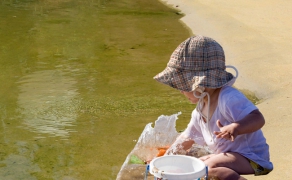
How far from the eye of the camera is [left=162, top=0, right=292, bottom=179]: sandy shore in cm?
410

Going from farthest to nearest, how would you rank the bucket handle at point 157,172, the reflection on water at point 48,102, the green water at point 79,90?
1. the reflection on water at point 48,102
2. the green water at point 79,90
3. the bucket handle at point 157,172

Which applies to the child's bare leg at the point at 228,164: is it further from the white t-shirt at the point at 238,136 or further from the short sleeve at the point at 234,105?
the short sleeve at the point at 234,105

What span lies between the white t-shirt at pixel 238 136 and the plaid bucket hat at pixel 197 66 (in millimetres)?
99

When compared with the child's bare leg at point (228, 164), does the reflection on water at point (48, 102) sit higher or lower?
lower

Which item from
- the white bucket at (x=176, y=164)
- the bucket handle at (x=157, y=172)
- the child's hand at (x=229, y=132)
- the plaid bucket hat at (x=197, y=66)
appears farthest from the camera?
the plaid bucket hat at (x=197, y=66)

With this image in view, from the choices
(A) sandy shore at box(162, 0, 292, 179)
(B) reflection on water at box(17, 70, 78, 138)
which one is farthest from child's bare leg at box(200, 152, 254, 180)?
(B) reflection on water at box(17, 70, 78, 138)

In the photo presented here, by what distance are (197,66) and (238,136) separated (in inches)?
17.2

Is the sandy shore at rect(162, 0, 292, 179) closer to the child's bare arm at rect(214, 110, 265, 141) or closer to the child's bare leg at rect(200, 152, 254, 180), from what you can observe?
the child's bare leg at rect(200, 152, 254, 180)

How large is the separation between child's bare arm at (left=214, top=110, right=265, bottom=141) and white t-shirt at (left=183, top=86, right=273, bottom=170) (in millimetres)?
39

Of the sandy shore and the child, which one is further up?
the child

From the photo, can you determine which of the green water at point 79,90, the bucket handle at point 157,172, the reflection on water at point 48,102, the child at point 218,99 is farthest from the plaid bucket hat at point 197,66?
the reflection on water at point 48,102

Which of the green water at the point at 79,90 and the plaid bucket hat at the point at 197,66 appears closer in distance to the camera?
the plaid bucket hat at the point at 197,66

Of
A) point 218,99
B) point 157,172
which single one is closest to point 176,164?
point 157,172

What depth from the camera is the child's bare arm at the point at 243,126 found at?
8.50 feet
